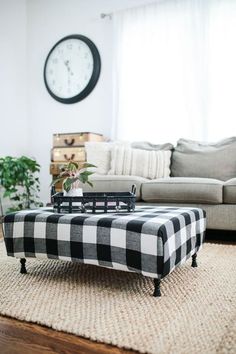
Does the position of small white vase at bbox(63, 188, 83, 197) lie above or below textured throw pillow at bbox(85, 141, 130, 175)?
below

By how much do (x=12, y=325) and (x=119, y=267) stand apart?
0.44m

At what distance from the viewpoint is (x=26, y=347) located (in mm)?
946

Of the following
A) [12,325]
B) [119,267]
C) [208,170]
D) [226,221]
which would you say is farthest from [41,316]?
[208,170]

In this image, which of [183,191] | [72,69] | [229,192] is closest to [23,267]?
[183,191]

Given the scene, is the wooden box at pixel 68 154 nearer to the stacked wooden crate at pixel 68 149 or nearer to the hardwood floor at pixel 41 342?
the stacked wooden crate at pixel 68 149

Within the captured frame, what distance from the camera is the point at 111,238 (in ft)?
4.27

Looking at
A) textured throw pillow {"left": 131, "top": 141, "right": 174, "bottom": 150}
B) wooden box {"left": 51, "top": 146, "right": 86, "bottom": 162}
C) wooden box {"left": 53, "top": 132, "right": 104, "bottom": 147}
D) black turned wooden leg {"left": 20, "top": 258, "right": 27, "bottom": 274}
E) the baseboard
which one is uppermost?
wooden box {"left": 53, "top": 132, "right": 104, "bottom": 147}

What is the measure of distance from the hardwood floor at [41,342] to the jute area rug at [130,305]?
0.9 inches

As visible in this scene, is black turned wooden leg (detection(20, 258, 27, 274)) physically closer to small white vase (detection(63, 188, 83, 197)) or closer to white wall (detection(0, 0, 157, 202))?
small white vase (detection(63, 188, 83, 197))

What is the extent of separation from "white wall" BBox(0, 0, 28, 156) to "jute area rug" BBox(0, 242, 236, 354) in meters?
2.55

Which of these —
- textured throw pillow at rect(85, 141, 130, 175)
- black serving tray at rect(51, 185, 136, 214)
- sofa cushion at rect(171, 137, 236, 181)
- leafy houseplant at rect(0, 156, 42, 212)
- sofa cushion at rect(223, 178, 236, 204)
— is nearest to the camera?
black serving tray at rect(51, 185, 136, 214)

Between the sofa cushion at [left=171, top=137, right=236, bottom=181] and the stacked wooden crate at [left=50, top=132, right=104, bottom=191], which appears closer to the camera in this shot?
the sofa cushion at [left=171, top=137, right=236, bottom=181]

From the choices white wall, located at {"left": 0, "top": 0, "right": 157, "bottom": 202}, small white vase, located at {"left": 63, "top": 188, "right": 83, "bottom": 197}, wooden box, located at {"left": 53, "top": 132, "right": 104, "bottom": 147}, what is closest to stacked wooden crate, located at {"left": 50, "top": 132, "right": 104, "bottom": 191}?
wooden box, located at {"left": 53, "top": 132, "right": 104, "bottom": 147}

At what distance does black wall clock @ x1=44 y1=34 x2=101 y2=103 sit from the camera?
3777 millimetres
